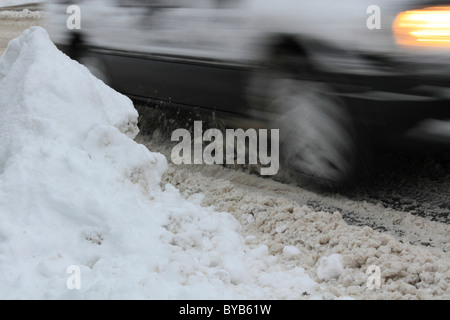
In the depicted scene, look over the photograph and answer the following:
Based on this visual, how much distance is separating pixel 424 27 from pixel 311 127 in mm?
958

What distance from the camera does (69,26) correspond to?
595 centimetres

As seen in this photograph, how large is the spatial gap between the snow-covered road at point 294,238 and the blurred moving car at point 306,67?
13.1 inches

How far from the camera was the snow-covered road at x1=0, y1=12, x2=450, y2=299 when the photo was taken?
110 inches

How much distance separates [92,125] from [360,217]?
1.81 m

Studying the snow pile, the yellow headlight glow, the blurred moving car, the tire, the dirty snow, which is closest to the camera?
the snow pile

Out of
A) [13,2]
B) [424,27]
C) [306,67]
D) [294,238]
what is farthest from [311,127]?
[13,2]

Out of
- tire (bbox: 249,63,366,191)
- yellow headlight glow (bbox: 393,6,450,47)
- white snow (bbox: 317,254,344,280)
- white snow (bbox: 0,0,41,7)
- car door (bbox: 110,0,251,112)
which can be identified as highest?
white snow (bbox: 0,0,41,7)

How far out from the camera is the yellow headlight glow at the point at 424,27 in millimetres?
3211

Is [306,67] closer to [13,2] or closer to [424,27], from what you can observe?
[424,27]

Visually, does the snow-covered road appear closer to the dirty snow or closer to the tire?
the dirty snow

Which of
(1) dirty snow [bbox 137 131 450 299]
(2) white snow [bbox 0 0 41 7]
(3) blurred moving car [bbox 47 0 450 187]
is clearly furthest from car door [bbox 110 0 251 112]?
(2) white snow [bbox 0 0 41 7]

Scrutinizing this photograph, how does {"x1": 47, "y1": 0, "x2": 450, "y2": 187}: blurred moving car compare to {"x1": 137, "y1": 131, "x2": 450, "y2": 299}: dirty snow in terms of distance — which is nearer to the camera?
{"x1": 137, "y1": 131, "x2": 450, "y2": 299}: dirty snow

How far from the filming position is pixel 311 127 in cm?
386
